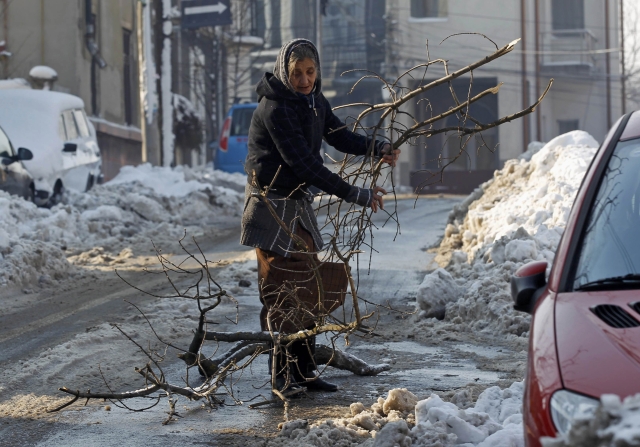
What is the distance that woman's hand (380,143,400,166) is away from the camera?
5207 millimetres

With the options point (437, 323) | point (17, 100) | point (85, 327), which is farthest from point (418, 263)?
point (17, 100)

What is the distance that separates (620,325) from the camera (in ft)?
9.75

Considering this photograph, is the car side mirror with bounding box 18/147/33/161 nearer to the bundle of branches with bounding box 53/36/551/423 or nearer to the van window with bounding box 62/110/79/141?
the van window with bounding box 62/110/79/141

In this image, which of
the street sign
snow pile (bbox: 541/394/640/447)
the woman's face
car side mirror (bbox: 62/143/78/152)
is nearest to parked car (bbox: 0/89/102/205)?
car side mirror (bbox: 62/143/78/152)

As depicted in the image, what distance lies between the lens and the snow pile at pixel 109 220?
10.4 meters

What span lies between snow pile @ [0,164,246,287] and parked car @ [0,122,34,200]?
674 millimetres

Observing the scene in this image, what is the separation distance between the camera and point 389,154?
17.2 ft

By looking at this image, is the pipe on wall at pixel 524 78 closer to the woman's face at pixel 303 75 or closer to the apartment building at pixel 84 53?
the apartment building at pixel 84 53

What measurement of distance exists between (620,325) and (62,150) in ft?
46.8

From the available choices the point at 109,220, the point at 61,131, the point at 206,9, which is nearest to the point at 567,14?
the point at 206,9

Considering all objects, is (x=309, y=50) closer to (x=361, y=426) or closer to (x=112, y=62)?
(x=361, y=426)

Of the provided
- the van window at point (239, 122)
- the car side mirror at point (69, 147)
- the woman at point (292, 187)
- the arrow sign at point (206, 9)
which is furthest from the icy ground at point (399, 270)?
the arrow sign at point (206, 9)

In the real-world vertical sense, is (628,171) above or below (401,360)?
above

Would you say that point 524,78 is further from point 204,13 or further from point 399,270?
point 399,270
